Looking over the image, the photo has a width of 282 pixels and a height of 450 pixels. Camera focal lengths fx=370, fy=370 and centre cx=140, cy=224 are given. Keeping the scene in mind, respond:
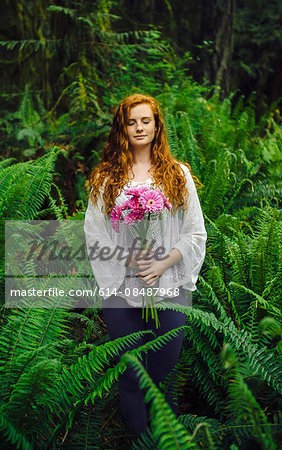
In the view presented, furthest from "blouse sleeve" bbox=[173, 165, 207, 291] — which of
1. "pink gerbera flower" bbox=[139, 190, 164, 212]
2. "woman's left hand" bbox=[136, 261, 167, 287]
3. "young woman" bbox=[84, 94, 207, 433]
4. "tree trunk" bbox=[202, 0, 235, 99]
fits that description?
"tree trunk" bbox=[202, 0, 235, 99]

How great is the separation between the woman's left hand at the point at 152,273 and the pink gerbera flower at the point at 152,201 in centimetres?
25

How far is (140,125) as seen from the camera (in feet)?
5.63

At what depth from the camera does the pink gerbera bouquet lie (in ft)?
5.00

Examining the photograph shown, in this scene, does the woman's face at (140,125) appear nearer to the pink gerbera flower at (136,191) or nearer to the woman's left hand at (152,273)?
the pink gerbera flower at (136,191)

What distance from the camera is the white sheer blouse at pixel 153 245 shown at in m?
1.68

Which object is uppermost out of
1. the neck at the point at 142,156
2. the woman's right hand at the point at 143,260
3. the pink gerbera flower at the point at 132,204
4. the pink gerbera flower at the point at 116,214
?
the neck at the point at 142,156

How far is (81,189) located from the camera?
135 inches

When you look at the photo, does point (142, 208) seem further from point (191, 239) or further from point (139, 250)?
point (191, 239)

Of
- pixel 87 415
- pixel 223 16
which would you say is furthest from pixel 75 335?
pixel 223 16

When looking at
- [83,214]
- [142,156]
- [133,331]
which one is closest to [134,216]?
[142,156]

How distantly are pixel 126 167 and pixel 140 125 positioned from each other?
0.20 metres

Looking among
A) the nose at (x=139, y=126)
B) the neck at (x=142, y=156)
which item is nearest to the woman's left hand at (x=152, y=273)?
the neck at (x=142, y=156)

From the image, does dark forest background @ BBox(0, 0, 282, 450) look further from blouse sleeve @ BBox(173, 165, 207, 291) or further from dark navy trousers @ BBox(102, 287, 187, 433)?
blouse sleeve @ BBox(173, 165, 207, 291)

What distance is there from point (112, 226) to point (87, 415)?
84 centimetres
